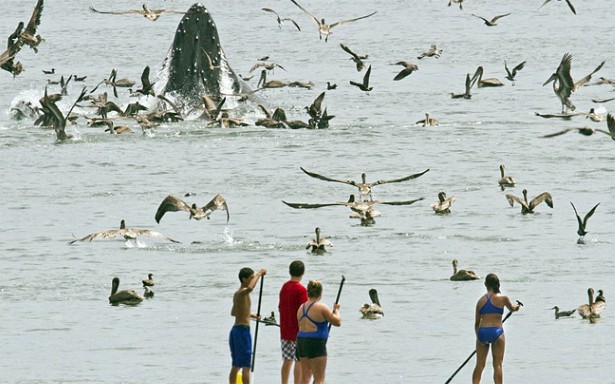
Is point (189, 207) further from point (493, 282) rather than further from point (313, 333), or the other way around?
point (313, 333)

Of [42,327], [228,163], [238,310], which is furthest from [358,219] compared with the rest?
[238,310]

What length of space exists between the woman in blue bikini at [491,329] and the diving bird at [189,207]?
485 inches

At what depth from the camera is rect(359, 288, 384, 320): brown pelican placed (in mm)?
26750

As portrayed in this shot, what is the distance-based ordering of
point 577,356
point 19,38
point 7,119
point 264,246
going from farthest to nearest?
point 7,119 < point 19,38 < point 264,246 < point 577,356

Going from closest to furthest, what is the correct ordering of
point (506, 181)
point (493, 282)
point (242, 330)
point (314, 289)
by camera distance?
point (314, 289)
point (242, 330)
point (493, 282)
point (506, 181)

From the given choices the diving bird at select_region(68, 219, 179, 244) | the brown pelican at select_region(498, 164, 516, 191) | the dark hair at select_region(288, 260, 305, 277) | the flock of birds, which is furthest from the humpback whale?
the dark hair at select_region(288, 260, 305, 277)

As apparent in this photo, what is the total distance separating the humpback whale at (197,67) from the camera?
52.9 m

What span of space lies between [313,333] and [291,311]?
572mm

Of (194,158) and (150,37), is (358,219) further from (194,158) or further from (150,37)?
(150,37)

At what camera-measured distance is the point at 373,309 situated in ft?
87.8

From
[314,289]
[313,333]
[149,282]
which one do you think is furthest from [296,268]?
[149,282]

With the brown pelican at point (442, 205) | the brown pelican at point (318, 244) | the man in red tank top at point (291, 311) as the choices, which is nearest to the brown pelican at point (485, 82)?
the brown pelican at point (442, 205)

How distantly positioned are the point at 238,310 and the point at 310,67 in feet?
160

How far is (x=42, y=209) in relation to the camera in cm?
3797
